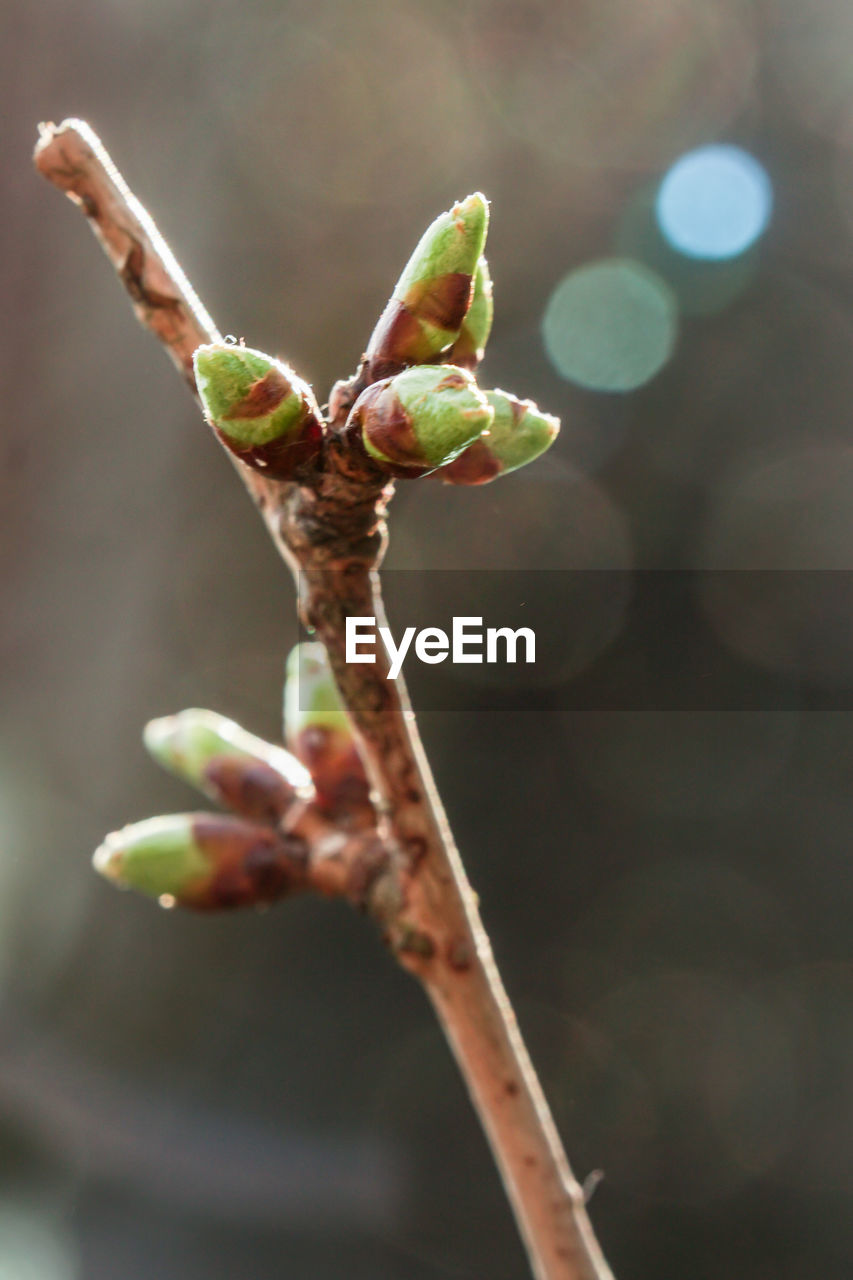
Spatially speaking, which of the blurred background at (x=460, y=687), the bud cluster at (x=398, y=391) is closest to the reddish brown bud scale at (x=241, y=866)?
the bud cluster at (x=398, y=391)

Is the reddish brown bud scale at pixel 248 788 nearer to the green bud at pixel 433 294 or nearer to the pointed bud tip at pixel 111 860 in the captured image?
the pointed bud tip at pixel 111 860

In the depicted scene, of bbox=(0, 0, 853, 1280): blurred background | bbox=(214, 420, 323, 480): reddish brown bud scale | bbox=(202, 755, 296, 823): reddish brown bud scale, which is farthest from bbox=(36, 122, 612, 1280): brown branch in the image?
bbox=(0, 0, 853, 1280): blurred background

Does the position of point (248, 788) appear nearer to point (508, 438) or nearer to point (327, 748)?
point (327, 748)

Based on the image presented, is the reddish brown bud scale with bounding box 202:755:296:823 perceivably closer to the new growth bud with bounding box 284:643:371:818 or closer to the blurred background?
the new growth bud with bounding box 284:643:371:818

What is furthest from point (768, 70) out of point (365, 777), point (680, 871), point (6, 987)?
point (6, 987)

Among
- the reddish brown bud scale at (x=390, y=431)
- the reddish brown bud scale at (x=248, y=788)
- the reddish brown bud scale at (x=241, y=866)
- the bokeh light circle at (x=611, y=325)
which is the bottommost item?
the reddish brown bud scale at (x=241, y=866)

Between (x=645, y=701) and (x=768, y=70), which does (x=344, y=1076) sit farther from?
(x=768, y=70)
